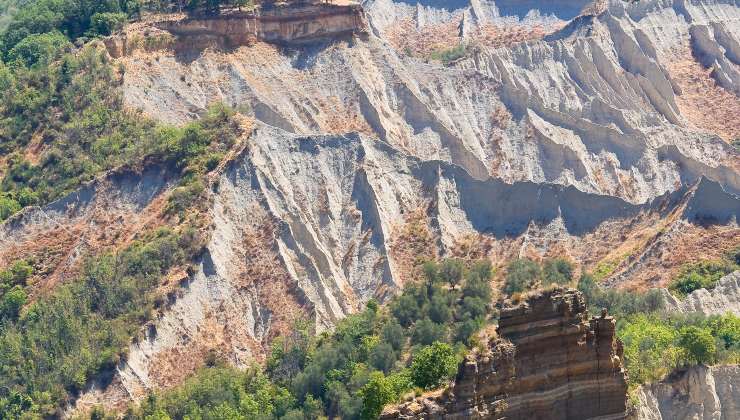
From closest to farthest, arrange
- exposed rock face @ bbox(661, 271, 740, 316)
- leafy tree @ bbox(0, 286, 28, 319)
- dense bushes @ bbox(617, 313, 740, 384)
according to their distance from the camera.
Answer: dense bushes @ bbox(617, 313, 740, 384) < exposed rock face @ bbox(661, 271, 740, 316) < leafy tree @ bbox(0, 286, 28, 319)

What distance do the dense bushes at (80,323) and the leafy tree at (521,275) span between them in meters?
18.3

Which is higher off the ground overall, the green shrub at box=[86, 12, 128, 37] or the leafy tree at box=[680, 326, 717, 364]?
the green shrub at box=[86, 12, 128, 37]

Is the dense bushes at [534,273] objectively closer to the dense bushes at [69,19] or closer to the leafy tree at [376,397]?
the leafy tree at [376,397]

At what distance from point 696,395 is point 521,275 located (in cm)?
2972

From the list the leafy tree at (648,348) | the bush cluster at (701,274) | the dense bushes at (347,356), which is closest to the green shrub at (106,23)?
the dense bushes at (347,356)

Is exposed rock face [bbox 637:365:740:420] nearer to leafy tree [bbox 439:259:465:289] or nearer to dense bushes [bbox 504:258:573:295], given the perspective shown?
dense bushes [bbox 504:258:573:295]

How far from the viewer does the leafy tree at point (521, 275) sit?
328ft

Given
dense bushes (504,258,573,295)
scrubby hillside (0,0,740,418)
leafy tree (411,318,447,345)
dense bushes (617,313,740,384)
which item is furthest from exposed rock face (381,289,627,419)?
dense bushes (504,258,573,295)

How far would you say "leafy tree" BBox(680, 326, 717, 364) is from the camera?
74.1 meters

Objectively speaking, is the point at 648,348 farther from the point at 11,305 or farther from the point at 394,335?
the point at 11,305

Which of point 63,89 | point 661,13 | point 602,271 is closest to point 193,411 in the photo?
point 602,271

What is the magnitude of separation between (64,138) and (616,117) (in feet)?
133

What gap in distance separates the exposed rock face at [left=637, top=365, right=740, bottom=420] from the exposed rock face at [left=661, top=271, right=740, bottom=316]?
66.1 ft

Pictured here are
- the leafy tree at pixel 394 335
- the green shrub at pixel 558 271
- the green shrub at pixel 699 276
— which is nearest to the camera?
the leafy tree at pixel 394 335
